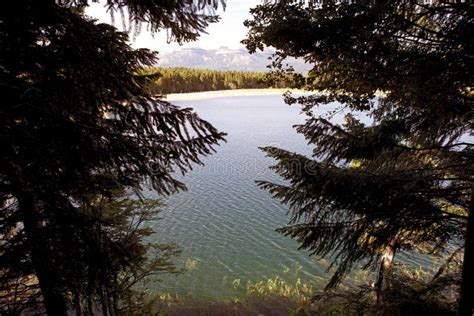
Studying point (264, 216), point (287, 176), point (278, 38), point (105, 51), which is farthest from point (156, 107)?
point (264, 216)

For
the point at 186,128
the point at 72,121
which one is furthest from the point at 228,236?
the point at 72,121

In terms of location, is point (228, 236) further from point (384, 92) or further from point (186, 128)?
point (186, 128)

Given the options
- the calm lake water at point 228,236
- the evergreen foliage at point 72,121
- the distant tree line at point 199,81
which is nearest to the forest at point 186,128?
the evergreen foliage at point 72,121

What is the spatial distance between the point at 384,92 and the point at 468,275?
2.80 meters

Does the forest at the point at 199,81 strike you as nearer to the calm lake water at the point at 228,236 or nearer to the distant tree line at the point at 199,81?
the distant tree line at the point at 199,81

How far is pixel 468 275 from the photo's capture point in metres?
4.34

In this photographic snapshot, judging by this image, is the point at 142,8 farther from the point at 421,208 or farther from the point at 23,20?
the point at 421,208

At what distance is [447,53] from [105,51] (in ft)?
12.8

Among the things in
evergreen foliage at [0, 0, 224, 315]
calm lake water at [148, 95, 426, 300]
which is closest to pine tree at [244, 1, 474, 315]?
evergreen foliage at [0, 0, 224, 315]

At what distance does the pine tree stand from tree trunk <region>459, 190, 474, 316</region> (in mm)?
12

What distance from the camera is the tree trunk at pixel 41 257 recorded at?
11.3ft

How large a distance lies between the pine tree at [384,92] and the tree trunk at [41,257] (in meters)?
3.31

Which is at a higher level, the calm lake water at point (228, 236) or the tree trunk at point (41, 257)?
the tree trunk at point (41, 257)

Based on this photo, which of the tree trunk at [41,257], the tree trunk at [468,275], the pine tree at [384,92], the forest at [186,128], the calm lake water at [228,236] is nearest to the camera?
the forest at [186,128]
